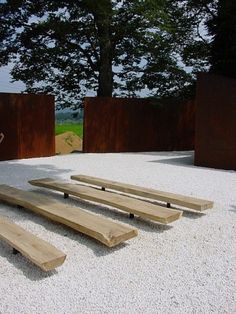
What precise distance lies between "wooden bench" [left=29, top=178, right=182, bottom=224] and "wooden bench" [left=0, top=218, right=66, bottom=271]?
1262 millimetres

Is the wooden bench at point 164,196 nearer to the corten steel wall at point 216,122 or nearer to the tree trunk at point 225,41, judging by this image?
the corten steel wall at point 216,122

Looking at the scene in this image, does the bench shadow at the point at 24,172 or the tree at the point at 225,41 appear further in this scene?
the tree at the point at 225,41

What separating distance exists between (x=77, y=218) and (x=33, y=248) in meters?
0.80

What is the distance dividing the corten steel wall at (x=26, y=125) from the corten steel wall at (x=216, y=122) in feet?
13.9

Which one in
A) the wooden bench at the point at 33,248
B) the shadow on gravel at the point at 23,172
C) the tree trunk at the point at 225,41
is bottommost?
the shadow on gravel at the point at 23,172

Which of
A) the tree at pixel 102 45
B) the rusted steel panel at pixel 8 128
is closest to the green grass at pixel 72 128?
the tree at pixel 102 45

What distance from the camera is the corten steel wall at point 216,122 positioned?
8141 millimetres

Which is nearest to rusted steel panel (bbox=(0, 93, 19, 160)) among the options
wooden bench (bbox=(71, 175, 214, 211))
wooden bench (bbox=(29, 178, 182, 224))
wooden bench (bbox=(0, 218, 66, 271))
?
wooden bench (bbox=(29, 178, 182, 224))

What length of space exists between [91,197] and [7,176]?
118 inches

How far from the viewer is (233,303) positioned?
2.51 meters

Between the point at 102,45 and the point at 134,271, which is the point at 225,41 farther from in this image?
the point at 134,271

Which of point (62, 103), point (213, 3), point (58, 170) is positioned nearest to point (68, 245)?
point (58, 170)

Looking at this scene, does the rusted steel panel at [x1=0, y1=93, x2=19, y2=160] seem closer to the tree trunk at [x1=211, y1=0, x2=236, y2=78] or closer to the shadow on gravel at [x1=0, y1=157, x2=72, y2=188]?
the shadow on gravel at [x1=0, y1=157, x2=72, y2=188]

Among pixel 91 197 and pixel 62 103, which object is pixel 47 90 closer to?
pixel 62 103
